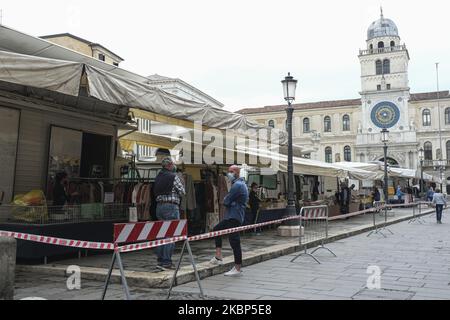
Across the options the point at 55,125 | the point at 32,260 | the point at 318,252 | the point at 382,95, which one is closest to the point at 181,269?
the point at 32,260

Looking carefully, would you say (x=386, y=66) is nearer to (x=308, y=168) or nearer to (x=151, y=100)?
(x=308, y=168)

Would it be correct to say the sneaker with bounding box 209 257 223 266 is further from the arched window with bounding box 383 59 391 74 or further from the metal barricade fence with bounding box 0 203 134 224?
the arched window with bounding box 383 59 391 74

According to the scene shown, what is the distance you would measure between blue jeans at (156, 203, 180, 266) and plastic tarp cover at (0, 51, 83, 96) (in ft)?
7.67

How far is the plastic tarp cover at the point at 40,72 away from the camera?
19.8ft

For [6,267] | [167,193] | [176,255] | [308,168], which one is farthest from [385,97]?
[6,267]

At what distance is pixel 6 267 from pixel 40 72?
2981 mm

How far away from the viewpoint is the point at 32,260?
24.5 ft

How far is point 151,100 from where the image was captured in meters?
8.09

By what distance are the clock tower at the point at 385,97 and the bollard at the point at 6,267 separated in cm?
6964

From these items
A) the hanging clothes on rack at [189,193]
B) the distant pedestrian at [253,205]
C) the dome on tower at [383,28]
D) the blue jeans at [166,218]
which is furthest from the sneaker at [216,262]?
the dome on tower at [383,28]

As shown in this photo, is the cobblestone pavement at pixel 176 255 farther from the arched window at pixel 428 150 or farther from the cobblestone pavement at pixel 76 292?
the arched window at pixel 428 150

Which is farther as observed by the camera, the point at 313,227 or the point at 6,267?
the point at 313,227
